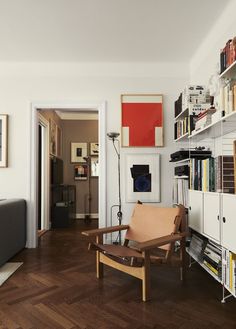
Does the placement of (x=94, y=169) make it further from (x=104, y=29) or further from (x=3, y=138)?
(x=104, y=29)

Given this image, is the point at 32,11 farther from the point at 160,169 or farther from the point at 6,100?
the point at 160,169

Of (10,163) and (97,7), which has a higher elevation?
(97,7)

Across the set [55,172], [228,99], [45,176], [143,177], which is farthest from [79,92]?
[228,99]

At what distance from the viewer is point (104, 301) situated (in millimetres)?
2287

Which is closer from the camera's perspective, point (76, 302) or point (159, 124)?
point (76, 302)

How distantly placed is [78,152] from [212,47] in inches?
179

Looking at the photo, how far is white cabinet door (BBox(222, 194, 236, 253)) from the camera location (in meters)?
2.12

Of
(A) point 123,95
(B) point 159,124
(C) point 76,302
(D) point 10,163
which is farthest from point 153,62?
(C) point 76,302

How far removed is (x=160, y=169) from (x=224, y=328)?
2464mm

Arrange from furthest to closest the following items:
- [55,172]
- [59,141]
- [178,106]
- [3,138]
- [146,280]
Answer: [59,141], [55,172], [3,138], [178,106], [146,280]

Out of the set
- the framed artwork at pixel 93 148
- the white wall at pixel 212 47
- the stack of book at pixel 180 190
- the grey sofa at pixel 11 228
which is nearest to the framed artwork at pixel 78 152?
the framed artwork at pixel 93 148

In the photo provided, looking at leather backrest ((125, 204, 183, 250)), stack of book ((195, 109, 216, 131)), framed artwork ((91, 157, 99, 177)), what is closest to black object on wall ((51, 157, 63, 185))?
framed artwork ((91, 157, 99, 177))

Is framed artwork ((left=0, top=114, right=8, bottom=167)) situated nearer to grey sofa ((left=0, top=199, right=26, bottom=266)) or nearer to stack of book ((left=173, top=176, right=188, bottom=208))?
grey sofa ((left=0, top=199, right=26, bottom=266))

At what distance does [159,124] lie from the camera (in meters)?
4.13
